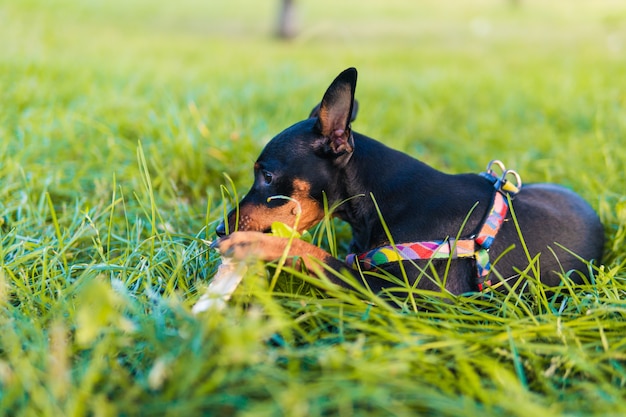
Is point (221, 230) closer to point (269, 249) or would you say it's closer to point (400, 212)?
point (269, 249)

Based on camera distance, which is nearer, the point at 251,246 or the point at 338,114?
the point at 251,246

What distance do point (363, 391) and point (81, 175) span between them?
282 cm

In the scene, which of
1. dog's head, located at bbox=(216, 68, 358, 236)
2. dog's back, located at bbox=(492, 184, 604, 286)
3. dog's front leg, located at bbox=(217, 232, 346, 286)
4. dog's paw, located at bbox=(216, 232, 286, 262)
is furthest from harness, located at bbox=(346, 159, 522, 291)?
dog's paw, located at bbox=(216, 232, 286, 262)

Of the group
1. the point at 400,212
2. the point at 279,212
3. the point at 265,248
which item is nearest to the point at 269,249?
the point at 265,248

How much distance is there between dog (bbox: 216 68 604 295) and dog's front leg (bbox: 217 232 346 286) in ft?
0.73

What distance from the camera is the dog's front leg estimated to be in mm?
2082

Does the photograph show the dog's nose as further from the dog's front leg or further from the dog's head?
the dog's front leg

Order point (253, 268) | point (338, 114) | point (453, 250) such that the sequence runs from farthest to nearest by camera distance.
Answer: point (338, 114) → point (453, 250) → point (253, 268)

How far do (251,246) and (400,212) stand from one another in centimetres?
82

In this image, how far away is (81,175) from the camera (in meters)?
3.73

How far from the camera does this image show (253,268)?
81.7 inches

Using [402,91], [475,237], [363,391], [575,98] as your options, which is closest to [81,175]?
[475,237]

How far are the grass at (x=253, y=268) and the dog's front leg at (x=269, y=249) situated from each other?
9 cm

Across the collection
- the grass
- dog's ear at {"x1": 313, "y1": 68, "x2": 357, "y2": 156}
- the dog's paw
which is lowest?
the grass
